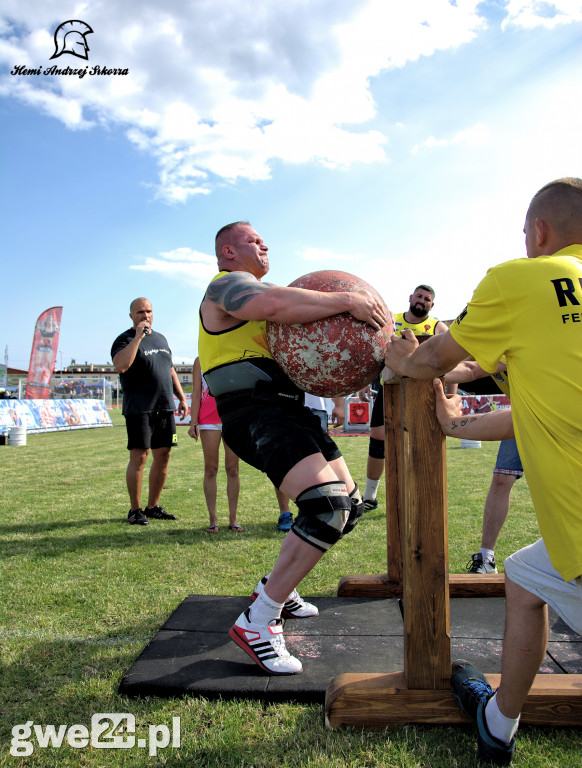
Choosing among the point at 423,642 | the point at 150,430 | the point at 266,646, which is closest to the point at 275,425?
the point at 266,646

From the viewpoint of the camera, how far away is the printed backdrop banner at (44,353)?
24.8 meters

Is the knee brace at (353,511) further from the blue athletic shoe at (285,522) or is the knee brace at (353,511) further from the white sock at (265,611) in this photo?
the blue athletic shoe at (285,522)

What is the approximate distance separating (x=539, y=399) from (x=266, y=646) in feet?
5.87

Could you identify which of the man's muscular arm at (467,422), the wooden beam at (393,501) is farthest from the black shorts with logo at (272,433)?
the wooden beam at (393,501)

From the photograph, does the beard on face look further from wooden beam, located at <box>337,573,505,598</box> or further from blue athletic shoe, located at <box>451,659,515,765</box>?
blue athletic shoe, located at <box>451,659,515,765</box>

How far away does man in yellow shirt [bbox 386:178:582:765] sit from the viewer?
1747 millimetres

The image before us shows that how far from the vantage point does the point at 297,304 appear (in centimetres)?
258

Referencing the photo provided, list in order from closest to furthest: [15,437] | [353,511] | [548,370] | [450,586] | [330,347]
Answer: [548,370] → [330,347] → [353,511] → [450,586] → [15,437]

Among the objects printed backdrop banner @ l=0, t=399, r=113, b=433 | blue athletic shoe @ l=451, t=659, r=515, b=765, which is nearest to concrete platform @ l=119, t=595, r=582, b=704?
Result: blue athletic shoe @ l=451, t=659, r=515, b=765

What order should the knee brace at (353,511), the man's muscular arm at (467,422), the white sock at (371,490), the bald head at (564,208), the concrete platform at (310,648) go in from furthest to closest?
the white sock at (371,490), the knee brace at (353,511), the concrete platform at (310,648), the man's muscular arm at (467,422), the bald head at (564,208)

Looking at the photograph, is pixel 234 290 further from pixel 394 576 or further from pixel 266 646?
pixel 394 576

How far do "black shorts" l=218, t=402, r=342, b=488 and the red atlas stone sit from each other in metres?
0.19

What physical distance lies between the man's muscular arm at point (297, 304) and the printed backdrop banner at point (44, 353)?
2432 centimetres

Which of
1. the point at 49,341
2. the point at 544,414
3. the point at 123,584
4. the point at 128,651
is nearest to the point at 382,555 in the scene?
the point at 123,584
